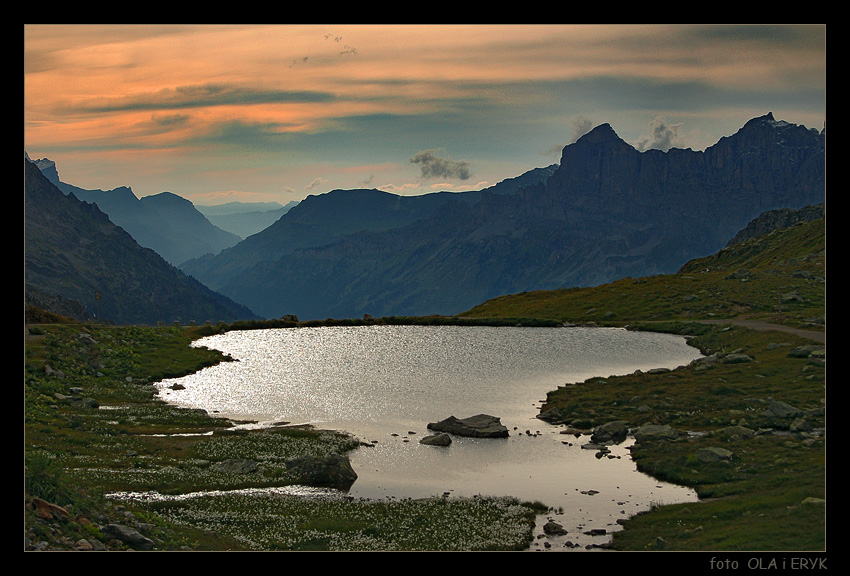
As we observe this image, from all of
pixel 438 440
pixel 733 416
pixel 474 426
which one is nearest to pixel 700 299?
pixel 733 416

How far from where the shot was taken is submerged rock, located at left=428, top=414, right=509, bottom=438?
69.2 meters

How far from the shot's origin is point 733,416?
69.4 metres

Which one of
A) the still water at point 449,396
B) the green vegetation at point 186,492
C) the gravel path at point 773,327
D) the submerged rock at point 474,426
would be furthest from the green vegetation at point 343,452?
the submerged rock at point 474,426

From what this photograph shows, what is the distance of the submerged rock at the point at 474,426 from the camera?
227ft

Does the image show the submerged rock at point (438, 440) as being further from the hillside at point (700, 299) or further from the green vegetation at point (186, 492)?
the hillside at point (700, 299)

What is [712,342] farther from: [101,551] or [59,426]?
[101,551]

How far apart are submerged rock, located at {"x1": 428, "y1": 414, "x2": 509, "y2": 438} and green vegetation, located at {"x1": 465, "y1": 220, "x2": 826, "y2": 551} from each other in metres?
8.12

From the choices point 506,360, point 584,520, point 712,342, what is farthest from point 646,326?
point 584,520

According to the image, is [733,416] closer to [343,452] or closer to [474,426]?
[474,426]

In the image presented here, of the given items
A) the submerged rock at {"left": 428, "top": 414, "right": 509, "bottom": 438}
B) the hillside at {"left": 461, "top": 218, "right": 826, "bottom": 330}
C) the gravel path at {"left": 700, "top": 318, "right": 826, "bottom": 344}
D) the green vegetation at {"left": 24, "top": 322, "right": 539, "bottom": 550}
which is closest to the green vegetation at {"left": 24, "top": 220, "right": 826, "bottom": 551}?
the green vegetation at {"left": 24, "top": 322, "right": 539, "bottom": 550}

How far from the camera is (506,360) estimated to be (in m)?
109

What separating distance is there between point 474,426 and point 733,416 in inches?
→ 911

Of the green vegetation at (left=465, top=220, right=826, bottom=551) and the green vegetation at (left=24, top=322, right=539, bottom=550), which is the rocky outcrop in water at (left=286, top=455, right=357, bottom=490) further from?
the green vegetation at (left=465, top=220, right=826, bottom=551)
